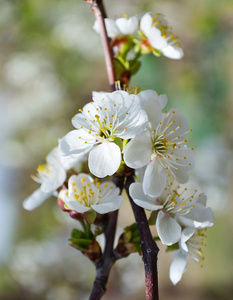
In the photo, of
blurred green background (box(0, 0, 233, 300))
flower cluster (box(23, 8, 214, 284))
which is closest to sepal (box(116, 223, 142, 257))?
flower cluster (box(23, 8, 214, 284))

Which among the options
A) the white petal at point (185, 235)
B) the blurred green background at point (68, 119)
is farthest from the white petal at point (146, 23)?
the blurred green background at point (68, 119)

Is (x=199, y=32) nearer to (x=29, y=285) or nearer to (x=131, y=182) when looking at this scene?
(x=29, y=285)

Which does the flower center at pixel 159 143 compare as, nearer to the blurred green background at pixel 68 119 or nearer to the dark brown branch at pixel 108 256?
the dark brown branch at pixel 108 256

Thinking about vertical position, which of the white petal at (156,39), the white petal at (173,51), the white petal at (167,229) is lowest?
the white petal at (167,229)

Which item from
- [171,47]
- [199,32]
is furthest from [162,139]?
[199,32]

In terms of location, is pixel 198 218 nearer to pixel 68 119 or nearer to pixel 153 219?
pixel 153 219

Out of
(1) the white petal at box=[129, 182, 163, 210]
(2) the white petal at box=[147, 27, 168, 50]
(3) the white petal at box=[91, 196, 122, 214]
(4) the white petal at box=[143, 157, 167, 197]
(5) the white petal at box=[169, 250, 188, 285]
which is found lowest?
(5) the white petal at box=[169, 250, 188, 285]

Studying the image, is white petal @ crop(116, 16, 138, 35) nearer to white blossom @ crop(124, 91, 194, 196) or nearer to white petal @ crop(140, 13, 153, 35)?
white petal @ crop(140, 13, 153, 35)
